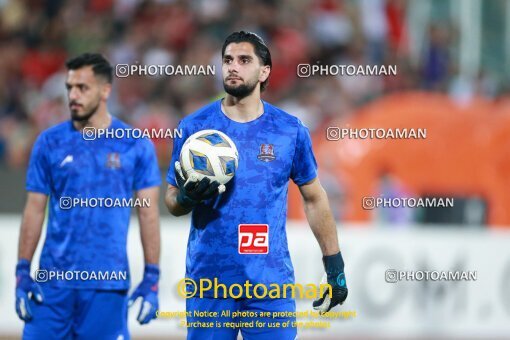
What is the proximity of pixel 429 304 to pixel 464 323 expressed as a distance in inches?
17.7

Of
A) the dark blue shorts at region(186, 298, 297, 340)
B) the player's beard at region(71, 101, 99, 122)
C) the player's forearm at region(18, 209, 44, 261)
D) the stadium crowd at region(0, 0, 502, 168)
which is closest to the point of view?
the dark blue shorts at region(186, 298, 297, 340)

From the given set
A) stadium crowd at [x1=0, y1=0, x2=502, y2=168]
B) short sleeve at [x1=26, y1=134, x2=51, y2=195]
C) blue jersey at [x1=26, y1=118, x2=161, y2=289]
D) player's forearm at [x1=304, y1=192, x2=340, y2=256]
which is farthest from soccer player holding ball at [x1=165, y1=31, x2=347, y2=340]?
stadium crowd at [x1=0, y1=0, x2=502, y2=168]

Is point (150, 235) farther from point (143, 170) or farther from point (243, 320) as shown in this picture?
point (243, 320)

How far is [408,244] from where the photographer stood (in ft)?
41.1

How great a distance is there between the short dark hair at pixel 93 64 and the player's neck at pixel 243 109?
1395mm

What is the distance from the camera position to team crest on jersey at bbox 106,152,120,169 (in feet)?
24.1

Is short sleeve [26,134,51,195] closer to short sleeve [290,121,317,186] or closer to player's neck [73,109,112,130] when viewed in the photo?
player's neck [73,109,112,130]

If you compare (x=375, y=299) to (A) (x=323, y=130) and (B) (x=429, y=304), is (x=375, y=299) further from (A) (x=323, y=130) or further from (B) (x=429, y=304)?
(A) (x=323, y=130)

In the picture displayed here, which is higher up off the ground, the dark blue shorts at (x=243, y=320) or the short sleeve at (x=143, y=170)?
the short sleeve at (x=143, y=170)

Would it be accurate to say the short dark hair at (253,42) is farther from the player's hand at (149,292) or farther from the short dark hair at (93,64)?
the player's hand at (149,292)

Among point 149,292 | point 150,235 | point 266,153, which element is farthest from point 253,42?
point 149,292

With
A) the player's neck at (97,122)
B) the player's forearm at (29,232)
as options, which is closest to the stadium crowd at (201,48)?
the player's neck at (97,122)

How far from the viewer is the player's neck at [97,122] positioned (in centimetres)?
742

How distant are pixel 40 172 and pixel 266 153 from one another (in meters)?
1.68
